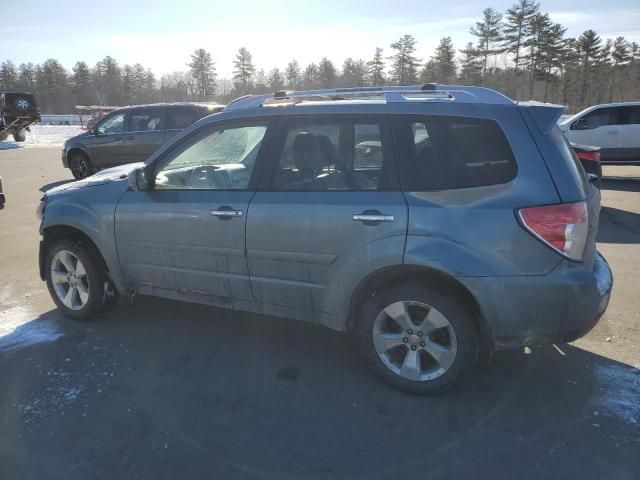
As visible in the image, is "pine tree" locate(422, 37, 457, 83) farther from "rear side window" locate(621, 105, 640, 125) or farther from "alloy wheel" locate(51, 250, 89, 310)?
"alloy wheel" locate(51, 250, 89, 310)

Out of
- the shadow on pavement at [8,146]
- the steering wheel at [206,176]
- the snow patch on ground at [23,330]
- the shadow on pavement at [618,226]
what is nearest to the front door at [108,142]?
the snow patch on ground at [23,330]

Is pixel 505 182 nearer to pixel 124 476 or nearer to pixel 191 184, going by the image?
pixel 191 184

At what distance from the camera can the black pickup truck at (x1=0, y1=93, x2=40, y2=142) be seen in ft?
87.1

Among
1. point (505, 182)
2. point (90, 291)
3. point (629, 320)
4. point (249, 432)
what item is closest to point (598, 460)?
point (505, 182)

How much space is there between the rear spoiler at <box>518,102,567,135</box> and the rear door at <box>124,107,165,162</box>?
10467mm

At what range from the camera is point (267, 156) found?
347 centimetres

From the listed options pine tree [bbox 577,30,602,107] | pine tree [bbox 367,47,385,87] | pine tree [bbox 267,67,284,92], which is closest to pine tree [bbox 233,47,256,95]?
pine tree [bbox 267,67,284,92]

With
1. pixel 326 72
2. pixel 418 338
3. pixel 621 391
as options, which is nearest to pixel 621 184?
pixel 621 391

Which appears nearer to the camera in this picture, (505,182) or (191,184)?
(505,182)

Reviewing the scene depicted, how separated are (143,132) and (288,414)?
1079 cm

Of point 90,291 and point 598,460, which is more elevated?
point 90,291

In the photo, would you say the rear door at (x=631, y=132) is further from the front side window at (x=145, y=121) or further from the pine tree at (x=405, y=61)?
the pine tree at (x=405, y=61)

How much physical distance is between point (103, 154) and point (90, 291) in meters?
9.56

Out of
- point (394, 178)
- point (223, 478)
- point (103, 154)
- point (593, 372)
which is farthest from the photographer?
point (103, 154)
